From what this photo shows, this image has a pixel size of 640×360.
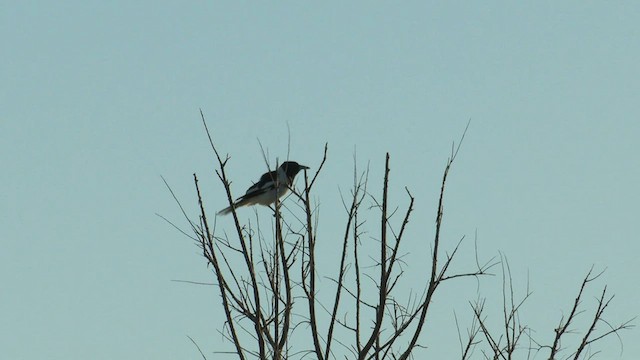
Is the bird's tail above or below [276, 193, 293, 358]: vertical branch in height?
above

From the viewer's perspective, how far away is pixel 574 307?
5340mm

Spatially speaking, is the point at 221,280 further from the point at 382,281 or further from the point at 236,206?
the point at 236,206

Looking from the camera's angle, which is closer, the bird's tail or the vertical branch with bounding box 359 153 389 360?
the vertical branch with bounding box 359 153 389 360

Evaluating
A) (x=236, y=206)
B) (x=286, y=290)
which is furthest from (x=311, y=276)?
(x=236, y=206)

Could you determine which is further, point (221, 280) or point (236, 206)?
point (236, 206)

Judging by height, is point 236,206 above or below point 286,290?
above

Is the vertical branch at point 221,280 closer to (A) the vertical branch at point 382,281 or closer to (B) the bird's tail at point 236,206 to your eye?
(A) the vertical branch at point 382,281

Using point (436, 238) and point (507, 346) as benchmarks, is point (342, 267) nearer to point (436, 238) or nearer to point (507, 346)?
point (436, 238)

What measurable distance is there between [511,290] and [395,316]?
996 mm

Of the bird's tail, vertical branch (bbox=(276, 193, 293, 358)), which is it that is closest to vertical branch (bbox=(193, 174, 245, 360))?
vertical branch (bbox=(276, 193, 293, 358))

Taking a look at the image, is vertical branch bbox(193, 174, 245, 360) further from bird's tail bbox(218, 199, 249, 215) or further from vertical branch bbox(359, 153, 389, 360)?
bird's tail bbox(218, 199, 249, 215)

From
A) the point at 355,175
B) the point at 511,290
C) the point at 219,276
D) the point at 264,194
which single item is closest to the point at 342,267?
the point at 219,276

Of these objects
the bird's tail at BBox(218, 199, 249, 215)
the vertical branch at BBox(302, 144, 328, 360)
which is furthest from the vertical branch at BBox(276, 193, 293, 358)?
the bird's tail at BBox(218, 199, 249, 215)

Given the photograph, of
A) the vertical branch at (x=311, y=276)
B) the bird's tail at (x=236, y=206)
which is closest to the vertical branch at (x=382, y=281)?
the vertical branch at (x=311, y=276)
